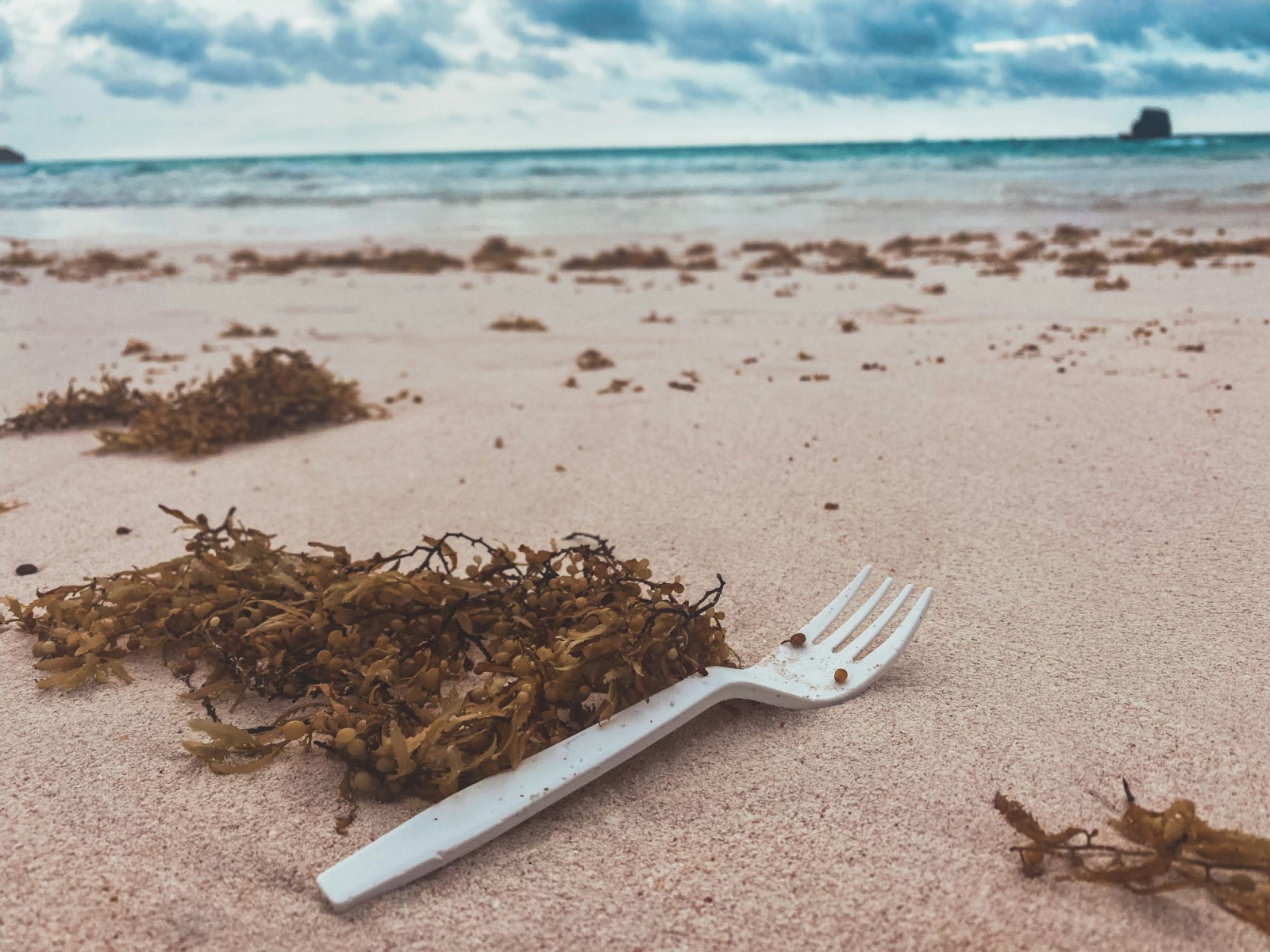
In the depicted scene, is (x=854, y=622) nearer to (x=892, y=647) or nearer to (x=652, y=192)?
(x=892, y=647)

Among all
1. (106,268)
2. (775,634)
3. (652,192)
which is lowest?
(775,634)

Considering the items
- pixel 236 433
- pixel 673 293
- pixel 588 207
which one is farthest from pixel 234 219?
pixel 236 433

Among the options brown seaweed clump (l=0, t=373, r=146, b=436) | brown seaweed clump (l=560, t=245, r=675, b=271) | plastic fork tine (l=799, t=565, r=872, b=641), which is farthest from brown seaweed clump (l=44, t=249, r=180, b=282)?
plastic fork tine (l=799, t=565, r=872, b=641)

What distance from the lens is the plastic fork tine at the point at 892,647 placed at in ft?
4.36

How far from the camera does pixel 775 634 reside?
1.53 metres

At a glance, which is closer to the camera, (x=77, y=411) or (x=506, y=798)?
(x=506, y=798)

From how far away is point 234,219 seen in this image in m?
17.3

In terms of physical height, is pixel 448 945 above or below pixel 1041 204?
below

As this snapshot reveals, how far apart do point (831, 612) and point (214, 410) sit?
231 cm

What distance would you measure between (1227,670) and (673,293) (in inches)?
204

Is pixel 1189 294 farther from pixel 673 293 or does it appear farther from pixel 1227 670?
pixel 1227 670

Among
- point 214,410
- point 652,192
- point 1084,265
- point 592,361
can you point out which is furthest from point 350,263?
point 652,192

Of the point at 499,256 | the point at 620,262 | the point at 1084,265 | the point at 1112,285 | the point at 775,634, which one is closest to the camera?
the point at 775,634

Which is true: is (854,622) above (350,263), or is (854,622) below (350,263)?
below
